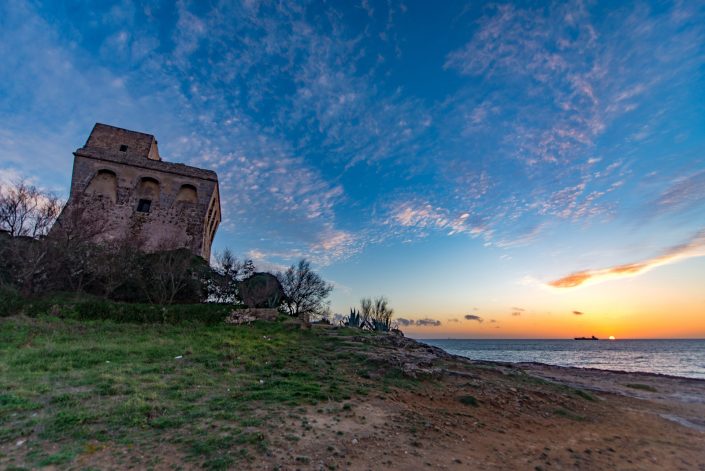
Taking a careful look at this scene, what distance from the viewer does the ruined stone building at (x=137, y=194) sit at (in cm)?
2591

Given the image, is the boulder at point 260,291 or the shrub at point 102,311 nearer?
the shrub at point 102,311

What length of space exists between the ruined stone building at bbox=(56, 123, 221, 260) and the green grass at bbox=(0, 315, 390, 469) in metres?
11.6

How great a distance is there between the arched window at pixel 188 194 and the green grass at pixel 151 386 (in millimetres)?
14402

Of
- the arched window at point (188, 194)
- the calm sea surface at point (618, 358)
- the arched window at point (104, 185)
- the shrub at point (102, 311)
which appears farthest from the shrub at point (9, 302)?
the calm sea surface at point (618, 358)

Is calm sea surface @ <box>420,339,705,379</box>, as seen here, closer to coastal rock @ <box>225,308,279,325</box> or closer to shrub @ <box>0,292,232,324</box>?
coastal rock @ <box>225,308,279,325</box>

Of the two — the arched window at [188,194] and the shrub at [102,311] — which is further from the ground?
the arched window at [188,194]

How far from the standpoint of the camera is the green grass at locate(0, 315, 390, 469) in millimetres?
5719

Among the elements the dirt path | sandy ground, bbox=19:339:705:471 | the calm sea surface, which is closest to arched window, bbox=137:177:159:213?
sandy ground, bbox=19:339:705:471

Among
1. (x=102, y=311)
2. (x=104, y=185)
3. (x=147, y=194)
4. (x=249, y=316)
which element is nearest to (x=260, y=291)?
(x=249, y=316)

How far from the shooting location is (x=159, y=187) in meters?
28.4

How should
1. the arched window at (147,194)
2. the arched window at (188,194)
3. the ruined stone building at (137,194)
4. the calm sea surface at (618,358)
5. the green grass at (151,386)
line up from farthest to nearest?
the calm sea surface at (618,358), the arched window at (188,194), the arched window at (147,194), the ruined stone building at (137,194), the green grass at (151,386)

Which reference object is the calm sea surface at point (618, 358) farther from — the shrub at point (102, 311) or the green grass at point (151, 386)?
the shrub at point (102, 311)

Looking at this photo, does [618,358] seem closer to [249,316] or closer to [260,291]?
[260,291]

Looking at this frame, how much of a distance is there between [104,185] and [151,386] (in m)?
24.3
